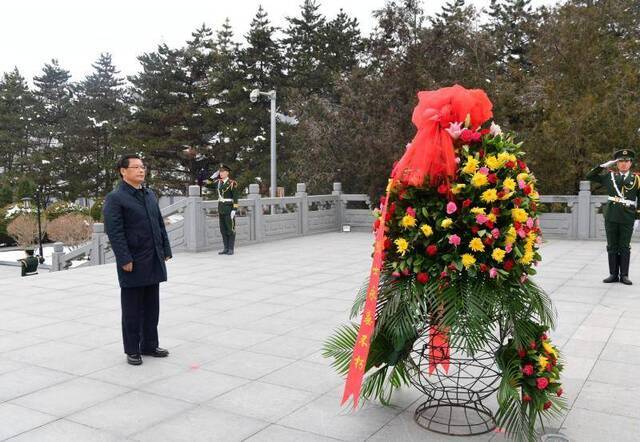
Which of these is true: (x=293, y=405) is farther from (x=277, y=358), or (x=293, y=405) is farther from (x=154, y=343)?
(x=154, y=343)

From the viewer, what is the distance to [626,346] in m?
5.17

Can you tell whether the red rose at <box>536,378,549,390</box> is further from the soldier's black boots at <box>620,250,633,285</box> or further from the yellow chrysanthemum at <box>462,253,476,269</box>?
the soldier's black boots at <box>620,250,633,285</box>

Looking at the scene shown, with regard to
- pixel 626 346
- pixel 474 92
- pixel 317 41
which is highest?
pixel 317 41

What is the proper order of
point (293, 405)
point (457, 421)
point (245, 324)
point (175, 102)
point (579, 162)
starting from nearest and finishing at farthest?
point (457, 421) → point (293, 405) → point (245, 324) → point (579, 162) → point (175, 102)

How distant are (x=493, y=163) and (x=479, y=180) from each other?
0.12 metres

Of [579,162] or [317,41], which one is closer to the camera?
[579,162]

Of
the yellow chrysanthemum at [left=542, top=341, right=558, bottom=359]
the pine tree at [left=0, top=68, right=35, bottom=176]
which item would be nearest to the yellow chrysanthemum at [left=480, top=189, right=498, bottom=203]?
the yellow chrysanthemum at [left=542, top=341, right=558, bottom=359]

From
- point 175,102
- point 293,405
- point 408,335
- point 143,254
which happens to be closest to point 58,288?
point 143,254

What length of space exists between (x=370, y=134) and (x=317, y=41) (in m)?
17.8

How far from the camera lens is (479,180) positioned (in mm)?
3053

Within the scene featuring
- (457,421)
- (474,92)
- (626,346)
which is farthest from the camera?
(626,346)

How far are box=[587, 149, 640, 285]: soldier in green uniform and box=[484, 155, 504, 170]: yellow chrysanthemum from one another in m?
5.51

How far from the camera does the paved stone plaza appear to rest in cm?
347

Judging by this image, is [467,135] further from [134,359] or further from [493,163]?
[134,359]
